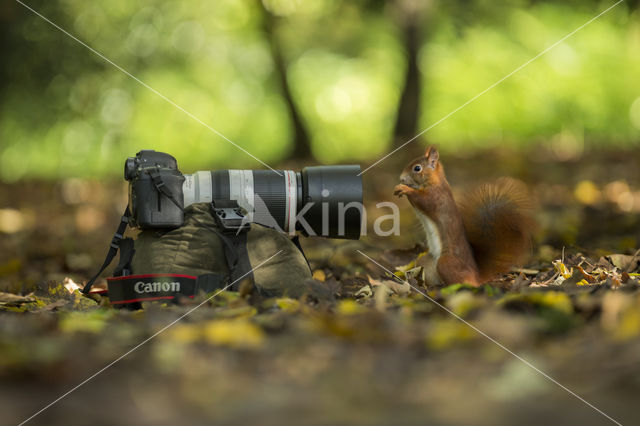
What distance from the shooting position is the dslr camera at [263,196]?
9.12 feet

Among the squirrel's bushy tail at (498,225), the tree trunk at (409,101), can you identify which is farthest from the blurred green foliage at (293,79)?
the squirrel's bushy tail at (498,225)

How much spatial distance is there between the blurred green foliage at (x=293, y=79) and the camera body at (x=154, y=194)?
180 inches

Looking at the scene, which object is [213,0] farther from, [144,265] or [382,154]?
[144,265]

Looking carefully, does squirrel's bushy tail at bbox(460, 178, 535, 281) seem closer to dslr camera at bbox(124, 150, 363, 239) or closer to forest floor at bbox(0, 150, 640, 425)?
forest floor at bbox(0, 150, 640, 425)

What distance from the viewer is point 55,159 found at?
14.7 metres

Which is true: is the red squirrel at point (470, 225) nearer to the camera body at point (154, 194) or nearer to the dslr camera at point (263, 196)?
the dslr camera at point (263, 196)

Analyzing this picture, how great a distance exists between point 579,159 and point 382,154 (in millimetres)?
2203

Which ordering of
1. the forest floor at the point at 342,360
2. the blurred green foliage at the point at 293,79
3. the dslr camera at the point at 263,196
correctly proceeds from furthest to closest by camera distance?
1. the blurred green foliage at the point at 293,79
2. the dslr camera at the point at 263,196
3. the forest floor at the point at 342,360

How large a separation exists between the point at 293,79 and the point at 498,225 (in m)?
12.1

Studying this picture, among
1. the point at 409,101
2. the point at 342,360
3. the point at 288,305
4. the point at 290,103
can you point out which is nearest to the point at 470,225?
the point at 288,305

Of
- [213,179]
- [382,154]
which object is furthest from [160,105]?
[213,179]

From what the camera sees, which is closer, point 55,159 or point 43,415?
point 43,415

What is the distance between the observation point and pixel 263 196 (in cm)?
295

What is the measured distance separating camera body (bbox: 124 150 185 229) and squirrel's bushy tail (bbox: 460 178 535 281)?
A: 4.42 feet
